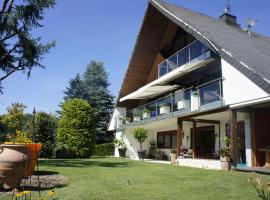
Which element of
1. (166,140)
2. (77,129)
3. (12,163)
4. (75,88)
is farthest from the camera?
(75,88)

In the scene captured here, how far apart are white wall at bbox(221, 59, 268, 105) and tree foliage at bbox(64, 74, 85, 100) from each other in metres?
37.8

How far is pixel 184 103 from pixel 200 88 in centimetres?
178

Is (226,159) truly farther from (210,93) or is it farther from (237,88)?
(210,93)

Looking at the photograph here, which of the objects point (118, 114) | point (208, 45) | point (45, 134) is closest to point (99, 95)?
point (118, 114)

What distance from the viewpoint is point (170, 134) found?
26.0m

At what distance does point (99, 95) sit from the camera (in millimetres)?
45094

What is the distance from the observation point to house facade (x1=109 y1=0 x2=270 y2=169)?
13.5 m

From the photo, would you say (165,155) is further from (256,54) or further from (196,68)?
(256,54)

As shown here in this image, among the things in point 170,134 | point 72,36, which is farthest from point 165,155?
point 72,36

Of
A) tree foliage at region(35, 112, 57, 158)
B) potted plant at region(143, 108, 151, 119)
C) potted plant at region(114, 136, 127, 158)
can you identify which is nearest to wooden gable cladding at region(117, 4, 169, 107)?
potted plant at region(114, 136, 127, 158)

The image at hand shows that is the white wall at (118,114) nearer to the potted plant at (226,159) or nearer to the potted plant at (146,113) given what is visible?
the potted plant at (146,113)

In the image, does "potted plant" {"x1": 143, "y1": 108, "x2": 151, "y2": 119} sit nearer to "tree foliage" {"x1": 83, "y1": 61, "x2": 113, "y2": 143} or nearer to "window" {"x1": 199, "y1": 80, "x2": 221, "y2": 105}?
"window" {"x1": 199, "y1": 80, "x2": 221, "y2": 105}

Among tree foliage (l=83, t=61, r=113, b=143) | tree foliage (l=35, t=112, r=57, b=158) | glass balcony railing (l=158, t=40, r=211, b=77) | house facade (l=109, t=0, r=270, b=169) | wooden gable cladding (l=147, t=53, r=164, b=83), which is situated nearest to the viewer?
house facade (l=109, t=0, r=270, b=169)

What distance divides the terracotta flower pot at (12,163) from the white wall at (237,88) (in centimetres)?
859
